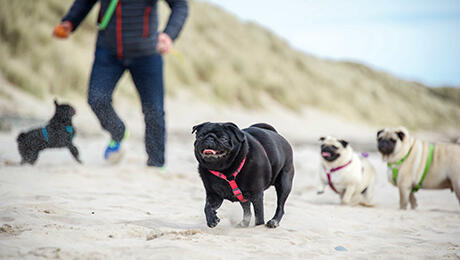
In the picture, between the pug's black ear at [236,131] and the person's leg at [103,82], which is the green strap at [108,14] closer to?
the person's leg at [103,82]

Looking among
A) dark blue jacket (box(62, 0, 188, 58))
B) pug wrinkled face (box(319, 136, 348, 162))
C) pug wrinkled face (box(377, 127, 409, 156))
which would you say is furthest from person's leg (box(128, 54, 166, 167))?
pug wrinkled face (box(377, 127, 409, 156))

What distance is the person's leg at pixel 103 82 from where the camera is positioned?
17.6ft

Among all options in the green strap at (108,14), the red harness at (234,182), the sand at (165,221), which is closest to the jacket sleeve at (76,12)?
the green strap at (108,14)

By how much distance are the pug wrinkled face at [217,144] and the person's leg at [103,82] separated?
2637 mm

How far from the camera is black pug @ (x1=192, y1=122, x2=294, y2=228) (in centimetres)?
296

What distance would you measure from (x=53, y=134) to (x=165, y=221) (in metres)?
2.48

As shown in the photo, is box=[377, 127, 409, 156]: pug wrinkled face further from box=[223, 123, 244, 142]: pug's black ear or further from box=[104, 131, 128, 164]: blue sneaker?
box=[104, 131, 128, 164]: blue sneaker

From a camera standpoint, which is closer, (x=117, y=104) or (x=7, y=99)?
(x=7, y=99)

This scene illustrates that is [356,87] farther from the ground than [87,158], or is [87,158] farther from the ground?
[356,87]

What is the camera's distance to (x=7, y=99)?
460 inches

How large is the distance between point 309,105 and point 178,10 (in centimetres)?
2131

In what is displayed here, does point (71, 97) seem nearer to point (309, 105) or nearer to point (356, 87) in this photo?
point (309, 105)

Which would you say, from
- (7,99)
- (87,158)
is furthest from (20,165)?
(7,99)

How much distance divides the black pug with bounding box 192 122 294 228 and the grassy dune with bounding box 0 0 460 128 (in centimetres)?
1098
